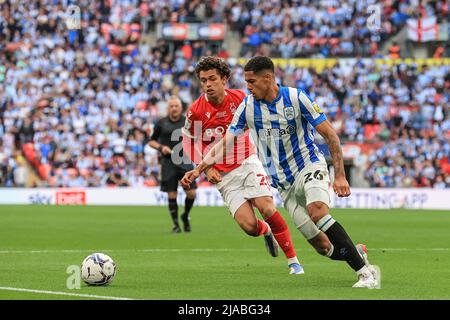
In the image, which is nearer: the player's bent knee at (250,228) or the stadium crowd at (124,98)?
the player's bent knee at (250,228)

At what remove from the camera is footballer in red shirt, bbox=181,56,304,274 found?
12289mm

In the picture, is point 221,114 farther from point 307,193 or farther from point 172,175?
point 172,175

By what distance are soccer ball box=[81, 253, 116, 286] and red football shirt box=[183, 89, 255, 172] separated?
2873 millimetres

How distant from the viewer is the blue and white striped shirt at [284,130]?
10734 mm

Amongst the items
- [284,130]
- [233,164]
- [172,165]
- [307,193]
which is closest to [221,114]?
[233,164]

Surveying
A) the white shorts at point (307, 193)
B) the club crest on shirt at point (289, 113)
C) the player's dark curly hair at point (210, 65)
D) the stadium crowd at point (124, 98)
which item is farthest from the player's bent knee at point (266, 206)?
the stadium crowd at point (124, 98)

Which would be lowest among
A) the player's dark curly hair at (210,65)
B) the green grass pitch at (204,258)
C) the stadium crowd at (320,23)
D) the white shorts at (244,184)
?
the green grass pitch at (204,258)

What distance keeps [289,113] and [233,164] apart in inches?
91.4

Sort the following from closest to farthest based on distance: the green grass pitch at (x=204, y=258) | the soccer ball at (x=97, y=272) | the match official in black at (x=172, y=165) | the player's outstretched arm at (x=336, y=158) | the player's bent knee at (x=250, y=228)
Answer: the player's outstretched arm at (x=336, y=158)
the green grass pitch at (x=204, y=258)
the soccer ball at (x=97, y=272)
the player's bent knee at (x=250, y=228)
the match official in black at (x=172, y=165)

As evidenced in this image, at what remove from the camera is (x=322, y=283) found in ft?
35.3

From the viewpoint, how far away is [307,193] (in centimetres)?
1051

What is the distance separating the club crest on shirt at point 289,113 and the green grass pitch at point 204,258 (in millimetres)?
1721

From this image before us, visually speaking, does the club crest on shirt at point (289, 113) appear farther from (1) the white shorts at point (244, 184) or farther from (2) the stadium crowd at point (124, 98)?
(2) the stadium crowd at point (124, 98)
